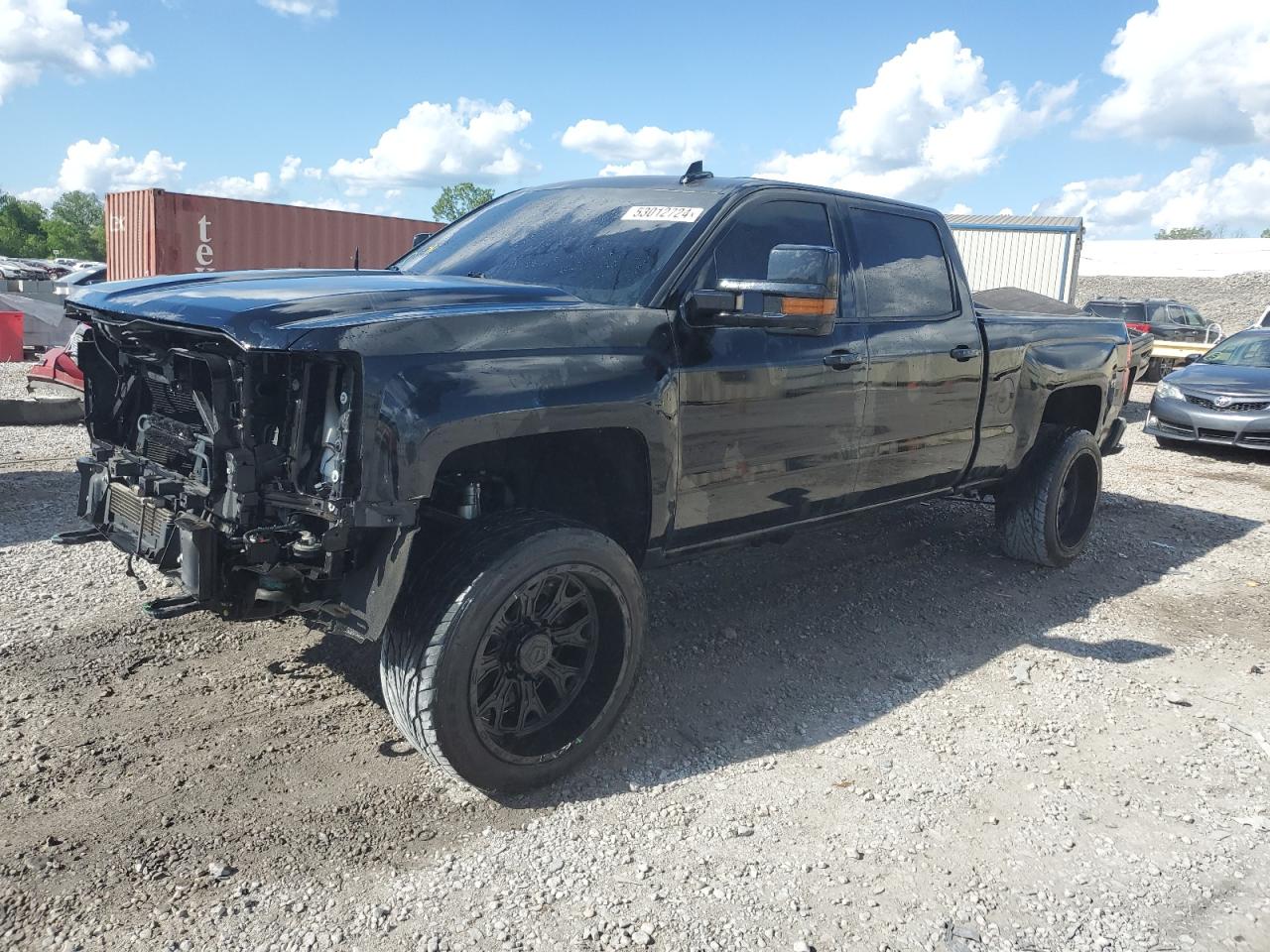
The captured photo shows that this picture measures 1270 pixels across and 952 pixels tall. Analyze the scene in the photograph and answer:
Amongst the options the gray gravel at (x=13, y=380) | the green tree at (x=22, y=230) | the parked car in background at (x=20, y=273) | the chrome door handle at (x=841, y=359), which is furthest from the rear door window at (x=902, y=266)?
the green tree at (x=22, y=230)

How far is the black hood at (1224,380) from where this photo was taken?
10.5 m

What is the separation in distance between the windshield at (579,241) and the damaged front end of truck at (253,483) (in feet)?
3.90

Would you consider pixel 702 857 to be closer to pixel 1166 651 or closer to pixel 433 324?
pixel 433 324

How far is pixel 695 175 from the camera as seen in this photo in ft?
13.4

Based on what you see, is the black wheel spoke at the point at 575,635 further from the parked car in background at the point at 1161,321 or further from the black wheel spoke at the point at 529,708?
the parked car in background at the point at 1161,321

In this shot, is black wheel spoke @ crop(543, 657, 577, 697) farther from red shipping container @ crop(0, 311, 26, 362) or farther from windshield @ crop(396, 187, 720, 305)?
red shipping container @ crop(0, 311, 26, 362)

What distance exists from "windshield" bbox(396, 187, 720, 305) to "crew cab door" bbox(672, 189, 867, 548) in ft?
0.61

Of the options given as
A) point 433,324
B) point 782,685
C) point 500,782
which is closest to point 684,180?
point 433,324

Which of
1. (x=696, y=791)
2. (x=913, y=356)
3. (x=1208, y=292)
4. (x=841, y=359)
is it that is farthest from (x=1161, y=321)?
(x=1208, y=292)

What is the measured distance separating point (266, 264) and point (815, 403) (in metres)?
14.9

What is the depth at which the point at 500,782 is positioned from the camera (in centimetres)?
303

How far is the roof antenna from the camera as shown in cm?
406

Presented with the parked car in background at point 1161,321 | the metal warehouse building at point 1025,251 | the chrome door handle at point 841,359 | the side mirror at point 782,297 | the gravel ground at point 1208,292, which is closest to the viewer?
the side mirror at point 782,297

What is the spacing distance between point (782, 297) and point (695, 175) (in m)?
1.05
